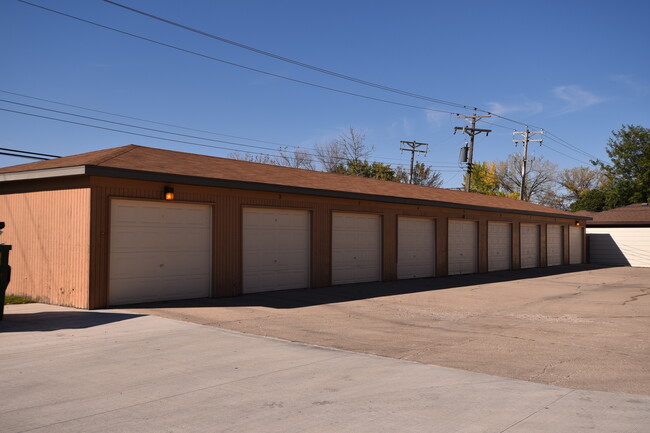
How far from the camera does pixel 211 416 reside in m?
5.16

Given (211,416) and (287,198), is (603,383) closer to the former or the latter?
(211,416)

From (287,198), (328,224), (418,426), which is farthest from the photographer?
(328,224)

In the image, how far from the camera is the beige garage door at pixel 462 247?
23.1 metres

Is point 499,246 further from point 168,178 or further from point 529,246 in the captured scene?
point 168,178

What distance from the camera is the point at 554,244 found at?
1267 inches

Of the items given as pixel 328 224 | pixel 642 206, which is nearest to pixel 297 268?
pixel 328 224

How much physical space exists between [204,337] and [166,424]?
406 centimetres

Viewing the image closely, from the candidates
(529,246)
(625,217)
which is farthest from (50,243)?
(625,217)

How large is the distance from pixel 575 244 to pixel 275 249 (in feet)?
83.5

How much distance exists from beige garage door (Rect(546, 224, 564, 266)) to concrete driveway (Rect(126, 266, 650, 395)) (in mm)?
13360

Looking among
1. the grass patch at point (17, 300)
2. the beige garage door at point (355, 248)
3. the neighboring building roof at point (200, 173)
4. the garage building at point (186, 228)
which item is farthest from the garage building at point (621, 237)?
the grass patch at point (17, 300)

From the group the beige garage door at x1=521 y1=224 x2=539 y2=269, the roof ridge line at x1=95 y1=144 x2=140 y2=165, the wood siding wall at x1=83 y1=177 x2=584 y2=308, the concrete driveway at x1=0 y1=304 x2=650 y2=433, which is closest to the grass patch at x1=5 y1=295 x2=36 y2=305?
the wood siding wall at x1=83 y1=177 x2=584 y2=308

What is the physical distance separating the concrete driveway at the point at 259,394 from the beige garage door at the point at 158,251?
11.5ft

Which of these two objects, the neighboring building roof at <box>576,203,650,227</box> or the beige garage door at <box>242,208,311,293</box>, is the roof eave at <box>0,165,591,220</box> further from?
the neighboring building roof at <box>576,203,650,227</box>
